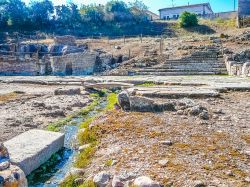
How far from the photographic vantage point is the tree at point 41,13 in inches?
2542

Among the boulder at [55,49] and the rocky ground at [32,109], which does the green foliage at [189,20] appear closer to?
the boulder at [55,49]

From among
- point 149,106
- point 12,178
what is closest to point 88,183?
point 12,178

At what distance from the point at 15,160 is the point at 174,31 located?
50351mm

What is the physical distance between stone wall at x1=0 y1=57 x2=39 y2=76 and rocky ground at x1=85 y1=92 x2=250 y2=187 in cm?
2588

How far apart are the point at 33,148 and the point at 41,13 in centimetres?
6066

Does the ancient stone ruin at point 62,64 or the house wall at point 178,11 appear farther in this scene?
the house wall at point 178,11

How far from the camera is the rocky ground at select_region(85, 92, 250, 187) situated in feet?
21.1

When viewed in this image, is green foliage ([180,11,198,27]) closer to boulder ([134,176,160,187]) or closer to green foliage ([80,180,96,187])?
green foliage ([80,180,96,187])

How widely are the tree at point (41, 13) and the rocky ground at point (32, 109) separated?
150ft

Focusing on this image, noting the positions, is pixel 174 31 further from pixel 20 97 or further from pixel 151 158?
pixel 151 158

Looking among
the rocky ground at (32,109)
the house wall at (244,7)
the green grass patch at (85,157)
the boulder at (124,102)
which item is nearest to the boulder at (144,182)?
the green grass patch at (85,157)

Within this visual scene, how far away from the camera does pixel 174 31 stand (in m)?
55.6

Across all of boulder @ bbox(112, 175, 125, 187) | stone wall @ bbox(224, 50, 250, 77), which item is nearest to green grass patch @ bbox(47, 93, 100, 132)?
boulder @ bbox(112, 175, 125, 187)

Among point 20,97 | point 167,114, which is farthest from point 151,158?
point 20,97
